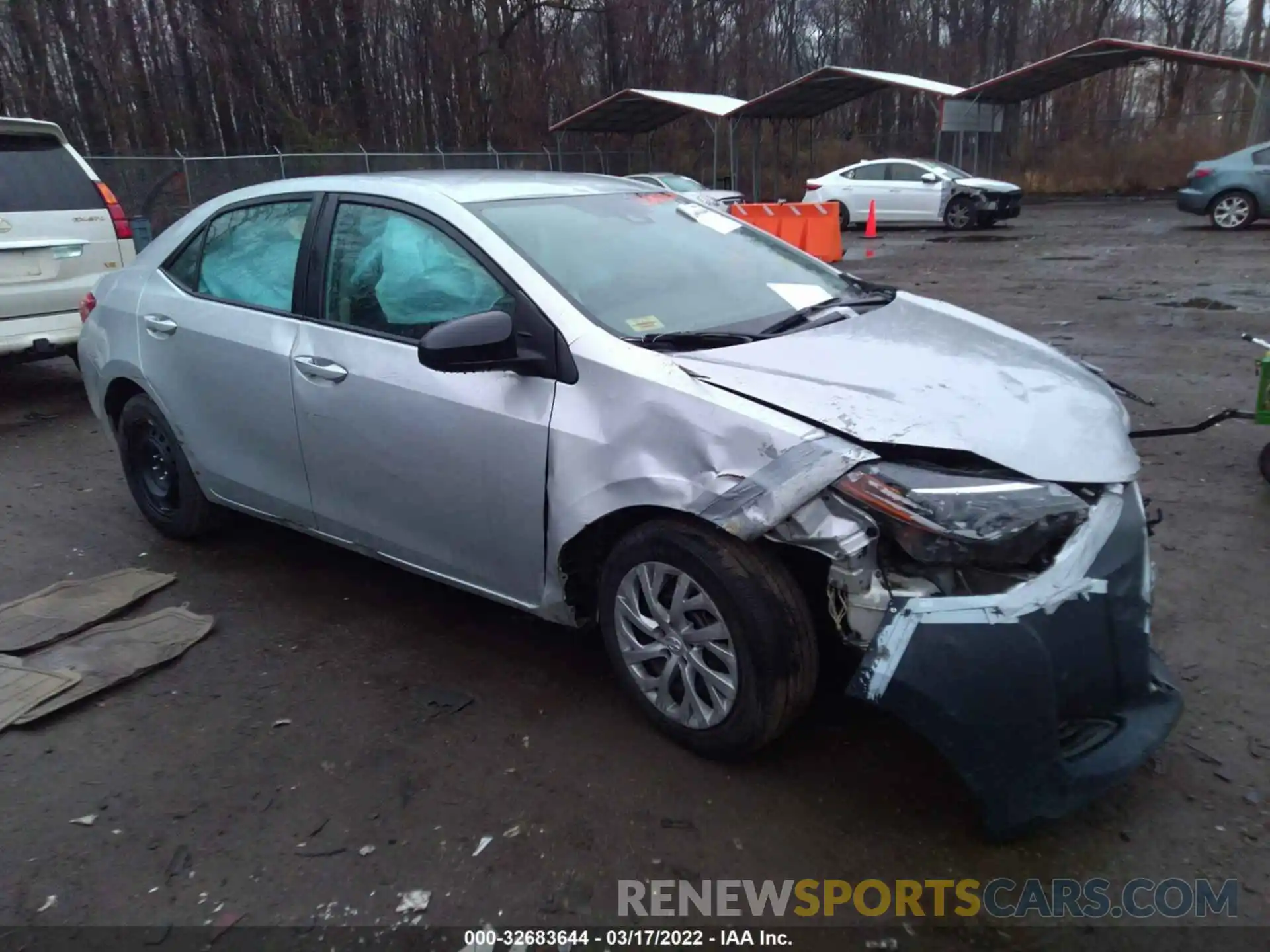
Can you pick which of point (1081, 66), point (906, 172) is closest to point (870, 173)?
point (906, 172)

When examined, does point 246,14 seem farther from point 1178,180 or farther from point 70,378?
point 1178,180

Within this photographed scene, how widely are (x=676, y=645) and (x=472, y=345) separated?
3.60 ft

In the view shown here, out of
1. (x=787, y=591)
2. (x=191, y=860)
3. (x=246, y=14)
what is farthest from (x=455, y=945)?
(x=246, y=14)

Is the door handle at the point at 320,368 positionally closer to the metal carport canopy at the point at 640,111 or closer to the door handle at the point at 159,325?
the door handle at the point at 159,325

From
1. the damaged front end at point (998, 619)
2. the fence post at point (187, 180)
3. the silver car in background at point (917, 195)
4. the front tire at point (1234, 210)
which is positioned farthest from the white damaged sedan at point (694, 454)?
the silver car in background at point (917, 195)

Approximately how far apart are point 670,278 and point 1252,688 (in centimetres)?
240

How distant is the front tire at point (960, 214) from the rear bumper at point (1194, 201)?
A: 4020 millimetres

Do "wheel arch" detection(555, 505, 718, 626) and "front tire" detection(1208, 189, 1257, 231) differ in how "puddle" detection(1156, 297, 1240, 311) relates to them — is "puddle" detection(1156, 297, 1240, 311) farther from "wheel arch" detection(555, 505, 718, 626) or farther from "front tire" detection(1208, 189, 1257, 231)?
"wheel arch" detection(555, 505, 718, 626)

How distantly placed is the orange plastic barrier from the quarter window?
12.6 m

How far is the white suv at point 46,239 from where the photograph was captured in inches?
276

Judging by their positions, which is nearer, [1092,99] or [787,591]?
[787,591]

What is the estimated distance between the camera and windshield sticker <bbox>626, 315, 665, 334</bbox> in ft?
10.3

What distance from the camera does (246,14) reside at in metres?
26.8

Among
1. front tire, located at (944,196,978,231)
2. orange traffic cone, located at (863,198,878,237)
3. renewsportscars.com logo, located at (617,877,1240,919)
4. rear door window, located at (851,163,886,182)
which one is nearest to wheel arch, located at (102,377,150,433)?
renewsportscars.com logo, located at (617,877,1240,919)
